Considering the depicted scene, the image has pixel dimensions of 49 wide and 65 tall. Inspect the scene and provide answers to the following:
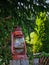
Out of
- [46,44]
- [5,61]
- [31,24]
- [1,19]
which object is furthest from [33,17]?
[46,44]

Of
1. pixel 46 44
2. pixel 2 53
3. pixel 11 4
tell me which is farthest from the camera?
pixel 46 44

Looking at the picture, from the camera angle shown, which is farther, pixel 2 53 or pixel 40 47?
pixel 40 47

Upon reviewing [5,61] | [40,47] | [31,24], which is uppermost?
[31,24]

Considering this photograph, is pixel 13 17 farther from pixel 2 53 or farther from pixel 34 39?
pixel 34 39

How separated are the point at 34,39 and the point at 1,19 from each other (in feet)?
21.8

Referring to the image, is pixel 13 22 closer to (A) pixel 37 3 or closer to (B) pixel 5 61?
(A) pixel 37 3

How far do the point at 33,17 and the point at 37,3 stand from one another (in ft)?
0.40

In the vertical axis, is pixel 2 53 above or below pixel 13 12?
below

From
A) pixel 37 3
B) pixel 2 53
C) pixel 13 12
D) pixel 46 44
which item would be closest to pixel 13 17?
pixel 13 12

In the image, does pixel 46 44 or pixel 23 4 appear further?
pixel 46 44

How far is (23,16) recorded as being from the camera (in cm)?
221

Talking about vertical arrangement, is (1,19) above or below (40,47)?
above

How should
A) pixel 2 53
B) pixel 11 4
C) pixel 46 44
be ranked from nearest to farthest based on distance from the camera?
pixel 11 4 → pixel 2 53 → pixel 46 44

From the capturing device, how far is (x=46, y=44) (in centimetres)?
862
